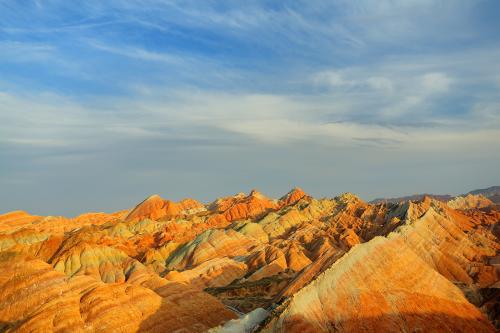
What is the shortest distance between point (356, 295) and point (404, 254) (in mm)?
13705

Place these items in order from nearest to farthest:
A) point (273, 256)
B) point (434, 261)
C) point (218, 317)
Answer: point (218, 317), point (434, 261), point (273, 256)

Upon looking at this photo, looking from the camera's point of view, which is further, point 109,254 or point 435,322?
point 109,254

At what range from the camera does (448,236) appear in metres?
115

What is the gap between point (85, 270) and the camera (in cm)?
13475

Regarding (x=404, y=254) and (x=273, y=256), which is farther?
(x=273, y=256)

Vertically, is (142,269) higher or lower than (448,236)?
lower

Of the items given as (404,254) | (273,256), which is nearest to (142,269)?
(273,256)

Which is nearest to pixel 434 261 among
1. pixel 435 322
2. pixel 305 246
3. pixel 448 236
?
pixel 448 236

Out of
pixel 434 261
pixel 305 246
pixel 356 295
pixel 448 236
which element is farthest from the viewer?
pixel 305 246

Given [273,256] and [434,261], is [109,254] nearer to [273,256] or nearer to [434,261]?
[273,256]

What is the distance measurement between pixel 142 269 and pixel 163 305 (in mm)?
71833

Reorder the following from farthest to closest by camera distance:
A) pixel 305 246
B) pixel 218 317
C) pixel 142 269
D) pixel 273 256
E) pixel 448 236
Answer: pixel 305 246
pixel 273 256
pixel 142 269
pixel 448 236
pixel 218 317

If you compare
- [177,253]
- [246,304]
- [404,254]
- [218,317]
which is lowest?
[177,253]

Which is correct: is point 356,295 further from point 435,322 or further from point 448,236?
point 448,236
